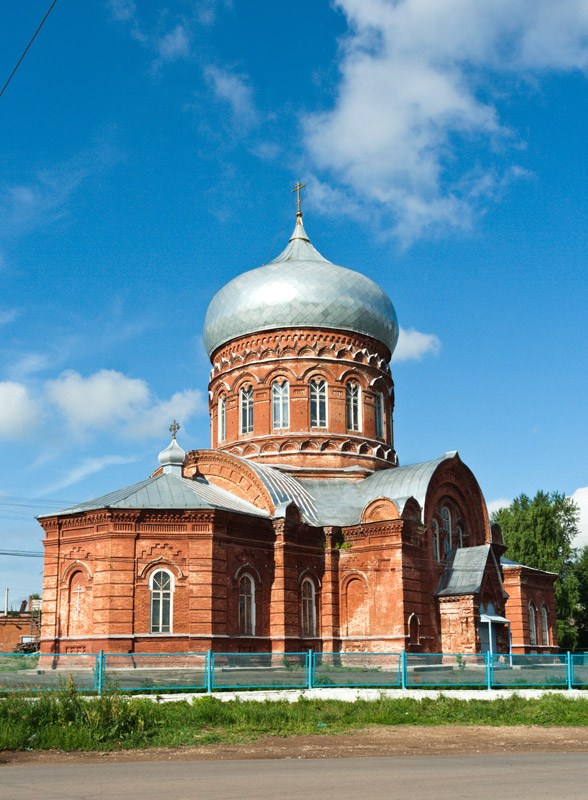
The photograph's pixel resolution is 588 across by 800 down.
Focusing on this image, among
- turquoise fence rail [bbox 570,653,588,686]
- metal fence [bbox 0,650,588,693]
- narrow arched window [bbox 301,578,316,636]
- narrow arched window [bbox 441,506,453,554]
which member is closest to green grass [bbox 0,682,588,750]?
metal fence [bbox 0,650,588,693]

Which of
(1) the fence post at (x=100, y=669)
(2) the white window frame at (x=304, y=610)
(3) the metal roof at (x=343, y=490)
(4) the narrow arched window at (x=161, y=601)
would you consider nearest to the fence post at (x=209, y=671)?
(1) the fence post at (x=100, y=669)

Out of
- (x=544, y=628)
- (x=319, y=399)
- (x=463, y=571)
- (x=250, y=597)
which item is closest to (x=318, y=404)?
(x=319, y=399)

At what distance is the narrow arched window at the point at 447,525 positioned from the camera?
2495 cm

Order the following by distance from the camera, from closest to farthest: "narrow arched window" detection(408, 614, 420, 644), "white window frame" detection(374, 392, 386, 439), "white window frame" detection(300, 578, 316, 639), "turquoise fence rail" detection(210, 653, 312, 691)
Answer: "turquoise fence rail" detection(210, 653, 312, 691) < "narrow arched window" detection(408, 614, 420, 644) < "white window frame" detection(300, 578, 316, 639) < "white window frame" detection(374, 392, 386, 439)

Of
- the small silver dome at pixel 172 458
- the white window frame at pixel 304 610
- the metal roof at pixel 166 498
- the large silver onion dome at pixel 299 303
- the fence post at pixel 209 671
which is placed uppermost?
the large silver onion dome at pixel 299 303

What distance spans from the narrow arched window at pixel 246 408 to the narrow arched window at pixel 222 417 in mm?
852

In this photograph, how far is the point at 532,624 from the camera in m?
28.3

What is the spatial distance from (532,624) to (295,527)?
10.8 meters

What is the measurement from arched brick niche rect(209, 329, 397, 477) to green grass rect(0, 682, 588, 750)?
39.6 ft

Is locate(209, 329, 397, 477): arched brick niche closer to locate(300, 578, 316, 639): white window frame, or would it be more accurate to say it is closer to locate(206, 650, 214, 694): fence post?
locate(300, 578, 316, 639): white window frame

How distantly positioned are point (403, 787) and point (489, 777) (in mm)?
1097

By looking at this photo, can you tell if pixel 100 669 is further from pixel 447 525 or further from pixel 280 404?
pixel 447 525

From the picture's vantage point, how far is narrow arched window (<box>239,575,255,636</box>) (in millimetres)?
20891

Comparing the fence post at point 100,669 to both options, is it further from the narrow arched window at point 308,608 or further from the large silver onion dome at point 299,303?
the large silver onion dome at point 299,303
